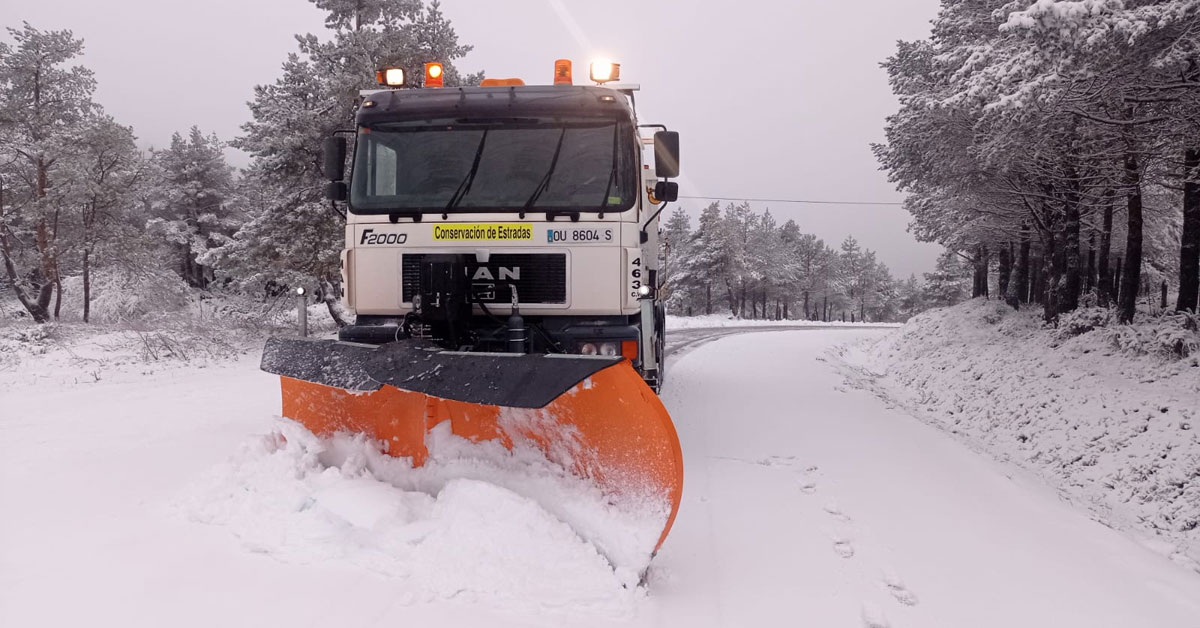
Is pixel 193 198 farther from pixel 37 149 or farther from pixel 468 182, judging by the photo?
pixel 468 182

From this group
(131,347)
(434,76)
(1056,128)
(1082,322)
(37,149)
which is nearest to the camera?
(434,76)

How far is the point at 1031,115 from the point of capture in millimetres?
6824

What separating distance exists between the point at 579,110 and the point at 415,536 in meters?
3.25

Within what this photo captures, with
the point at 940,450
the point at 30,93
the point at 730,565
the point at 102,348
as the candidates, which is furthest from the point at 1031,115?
the point at 30,93

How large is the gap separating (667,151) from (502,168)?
1.36 metres

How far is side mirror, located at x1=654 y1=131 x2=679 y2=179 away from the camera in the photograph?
15.5 ft

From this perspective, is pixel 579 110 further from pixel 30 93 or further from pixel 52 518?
pixel 30 93

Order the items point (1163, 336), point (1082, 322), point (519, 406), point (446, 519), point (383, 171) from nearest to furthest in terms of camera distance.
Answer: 1. point (519, 406)
2. point (446, 519)
3. point (383, 171)
4. point (1163, 336)
5. point (1082, 322)

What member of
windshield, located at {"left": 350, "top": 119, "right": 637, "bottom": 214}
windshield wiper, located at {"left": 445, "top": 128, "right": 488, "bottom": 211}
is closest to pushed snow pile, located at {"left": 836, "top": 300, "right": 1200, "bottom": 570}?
windshield, located at {"left": 350, "top": 119, "right": 637, "bottom": 214}

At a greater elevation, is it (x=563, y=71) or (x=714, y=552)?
(x=563, y=71)

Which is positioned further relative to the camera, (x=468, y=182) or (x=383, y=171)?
(x=383, y=171)

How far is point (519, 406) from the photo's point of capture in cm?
279

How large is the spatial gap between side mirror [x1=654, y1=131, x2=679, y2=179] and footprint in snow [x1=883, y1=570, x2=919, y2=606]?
3.25m

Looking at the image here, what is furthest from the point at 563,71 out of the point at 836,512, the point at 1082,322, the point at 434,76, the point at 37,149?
the point at 37,149
